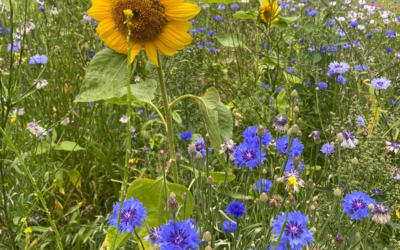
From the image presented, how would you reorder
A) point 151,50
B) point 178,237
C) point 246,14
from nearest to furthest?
point 178,237, point 151,50, point 246,14

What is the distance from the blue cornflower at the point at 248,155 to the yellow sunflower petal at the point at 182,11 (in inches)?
21.2

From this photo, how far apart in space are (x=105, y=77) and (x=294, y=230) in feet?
2.17

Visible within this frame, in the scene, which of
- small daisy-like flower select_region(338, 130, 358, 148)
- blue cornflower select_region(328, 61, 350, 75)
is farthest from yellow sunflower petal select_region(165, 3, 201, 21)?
blue cornflower select_region(328, 61, 350, 75)

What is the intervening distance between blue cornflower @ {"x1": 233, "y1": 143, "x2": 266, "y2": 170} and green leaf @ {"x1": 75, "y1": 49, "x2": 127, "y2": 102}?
52cm

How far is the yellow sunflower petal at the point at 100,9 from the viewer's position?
996 millimetres

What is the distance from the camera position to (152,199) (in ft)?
3.87

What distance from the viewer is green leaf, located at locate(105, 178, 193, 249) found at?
114 centimetres

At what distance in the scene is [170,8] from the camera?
98cm

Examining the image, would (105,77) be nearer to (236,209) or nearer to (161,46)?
(161,46)

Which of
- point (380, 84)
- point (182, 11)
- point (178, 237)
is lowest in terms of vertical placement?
point (178, 237)

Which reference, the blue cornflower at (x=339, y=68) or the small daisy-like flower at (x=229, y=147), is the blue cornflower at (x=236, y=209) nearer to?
the small daisy-like flower at (x=229, y=147)

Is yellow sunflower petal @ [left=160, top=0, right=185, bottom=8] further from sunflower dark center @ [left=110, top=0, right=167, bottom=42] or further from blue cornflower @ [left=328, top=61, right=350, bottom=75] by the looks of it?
blue cornflower @ [left=328, top=61, right=350, bottom=75]

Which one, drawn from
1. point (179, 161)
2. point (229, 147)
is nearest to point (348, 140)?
point (229, 147)

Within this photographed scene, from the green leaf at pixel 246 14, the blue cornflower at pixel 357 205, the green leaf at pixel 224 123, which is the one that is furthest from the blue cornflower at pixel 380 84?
the green leaf at pixel 224 123
